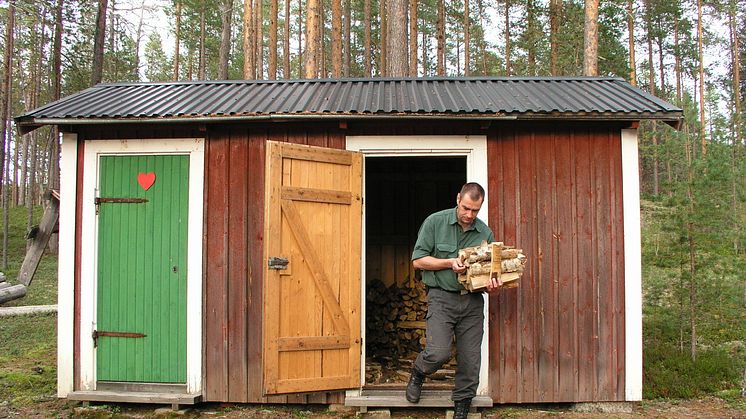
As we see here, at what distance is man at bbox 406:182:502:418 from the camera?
3955 millimetres

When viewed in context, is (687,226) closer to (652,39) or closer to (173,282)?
(173,282)

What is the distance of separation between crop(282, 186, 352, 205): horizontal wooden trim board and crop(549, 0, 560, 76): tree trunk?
10.6 meters

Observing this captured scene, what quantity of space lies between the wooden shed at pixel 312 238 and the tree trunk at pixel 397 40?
4283mm

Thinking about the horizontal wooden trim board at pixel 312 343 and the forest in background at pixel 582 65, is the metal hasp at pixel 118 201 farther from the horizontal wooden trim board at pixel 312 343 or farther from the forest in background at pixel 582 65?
the forest in background at pixel 582 65

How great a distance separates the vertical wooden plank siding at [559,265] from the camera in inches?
177

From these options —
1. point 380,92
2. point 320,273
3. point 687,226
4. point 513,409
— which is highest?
point 380,92

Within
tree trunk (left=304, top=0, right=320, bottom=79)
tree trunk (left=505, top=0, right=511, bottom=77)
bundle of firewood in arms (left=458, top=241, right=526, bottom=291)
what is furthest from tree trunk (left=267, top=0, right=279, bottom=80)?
bundle of firewood in arms (left=458, top=241, right=526, bottom=291)

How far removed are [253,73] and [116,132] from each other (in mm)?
9047

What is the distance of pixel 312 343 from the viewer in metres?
4.32

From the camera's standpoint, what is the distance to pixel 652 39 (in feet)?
64.3

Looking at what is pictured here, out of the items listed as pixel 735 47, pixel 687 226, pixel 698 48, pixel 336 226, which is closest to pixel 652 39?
pixel 698 48

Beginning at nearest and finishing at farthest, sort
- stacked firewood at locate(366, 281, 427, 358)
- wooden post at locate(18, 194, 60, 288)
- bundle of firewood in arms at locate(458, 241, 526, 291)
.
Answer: bundle of firewood in arms at locate(458, 241, 526, 291), wooden post at locate(18, 194, 60, 288), stacked firewood at locate(366, 281, 427, 358)

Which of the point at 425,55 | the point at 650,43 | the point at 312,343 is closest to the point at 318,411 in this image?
the point at 312,343

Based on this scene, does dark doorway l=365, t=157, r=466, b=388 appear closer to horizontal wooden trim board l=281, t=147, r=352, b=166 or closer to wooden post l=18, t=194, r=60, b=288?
horizontal wooden trim board l=281, t=147, r=352, b=166
